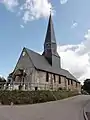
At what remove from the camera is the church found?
122ft

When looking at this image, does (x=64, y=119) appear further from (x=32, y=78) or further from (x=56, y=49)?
(x=56, y=49)

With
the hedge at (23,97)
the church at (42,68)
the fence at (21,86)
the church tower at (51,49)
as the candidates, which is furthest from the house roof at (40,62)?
the hedge at (23,97)

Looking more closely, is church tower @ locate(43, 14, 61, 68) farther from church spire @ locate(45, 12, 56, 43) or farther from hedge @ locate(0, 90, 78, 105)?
hedge @ locate(0, 90, 78, 105)

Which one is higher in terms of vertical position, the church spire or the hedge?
the church spire

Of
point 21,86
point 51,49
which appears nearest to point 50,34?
point 51,49

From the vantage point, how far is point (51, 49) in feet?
153

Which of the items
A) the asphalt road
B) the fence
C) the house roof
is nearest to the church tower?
the house roof

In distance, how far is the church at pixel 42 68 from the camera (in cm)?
3730

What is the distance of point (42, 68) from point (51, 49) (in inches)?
347

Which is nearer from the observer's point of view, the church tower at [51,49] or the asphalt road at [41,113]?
the asphalt road at [41,113]

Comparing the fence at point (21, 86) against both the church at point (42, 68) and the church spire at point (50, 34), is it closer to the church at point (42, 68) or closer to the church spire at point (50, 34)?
the church at point (42, 68)

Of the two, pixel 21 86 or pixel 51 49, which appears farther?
pixel 51 49

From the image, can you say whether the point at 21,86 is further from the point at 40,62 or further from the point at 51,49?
the point at 51,49

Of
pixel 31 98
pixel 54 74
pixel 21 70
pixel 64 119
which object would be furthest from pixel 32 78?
pixel 64 119
